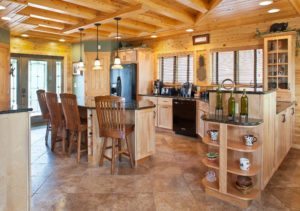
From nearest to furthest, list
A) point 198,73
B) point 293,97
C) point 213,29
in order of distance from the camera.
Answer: point 293,97, point 213,29, point 198,73

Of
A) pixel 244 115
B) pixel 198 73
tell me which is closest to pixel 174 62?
pixel 198 73

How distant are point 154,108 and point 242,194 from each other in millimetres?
2016

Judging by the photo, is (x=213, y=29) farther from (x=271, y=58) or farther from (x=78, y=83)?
(x=78, y=83)

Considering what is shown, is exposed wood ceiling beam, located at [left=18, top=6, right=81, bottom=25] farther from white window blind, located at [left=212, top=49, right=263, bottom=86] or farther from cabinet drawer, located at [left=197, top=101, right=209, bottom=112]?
white window blind, located at [left=212, top=49, right=263, bottom=86]

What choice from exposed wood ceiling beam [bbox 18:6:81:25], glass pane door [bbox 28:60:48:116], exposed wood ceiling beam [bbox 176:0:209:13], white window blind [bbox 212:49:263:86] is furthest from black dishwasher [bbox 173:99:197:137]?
glass pane door [bbox 28:60:48:116]

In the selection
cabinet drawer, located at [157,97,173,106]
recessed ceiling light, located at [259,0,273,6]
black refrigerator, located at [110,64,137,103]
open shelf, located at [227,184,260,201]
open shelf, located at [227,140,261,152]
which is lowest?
open shelf, located at [227,184,260,201]

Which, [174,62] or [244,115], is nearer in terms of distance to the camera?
[244,115]

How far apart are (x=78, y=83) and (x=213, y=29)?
4382mm

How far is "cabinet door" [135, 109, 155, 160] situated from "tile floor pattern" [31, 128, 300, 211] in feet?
0.66

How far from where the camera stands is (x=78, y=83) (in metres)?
8.00

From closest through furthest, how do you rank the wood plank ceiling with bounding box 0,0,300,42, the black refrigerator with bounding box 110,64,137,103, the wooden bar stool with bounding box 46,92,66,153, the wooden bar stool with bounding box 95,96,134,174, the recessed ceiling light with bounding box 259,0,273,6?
1. the wooden bar stool with bounding box 95,96,134,174
2. the recessed ceiling light with bounding box 259,0,273,6
3. the wood plank ceiling with bounding box 0,0,300,42
4. the wooden bar stool with bounding box 46,92,66,153
5. the black refrigerator with bounding box 110,64,137,103

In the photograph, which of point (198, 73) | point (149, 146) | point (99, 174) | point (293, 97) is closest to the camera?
point (99, 174)

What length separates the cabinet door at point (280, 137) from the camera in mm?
3592

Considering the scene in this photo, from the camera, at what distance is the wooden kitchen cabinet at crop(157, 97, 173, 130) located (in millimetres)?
6457
